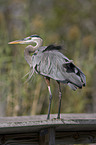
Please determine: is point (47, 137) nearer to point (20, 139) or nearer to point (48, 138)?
point (48, 138)

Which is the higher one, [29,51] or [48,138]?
[29,51]

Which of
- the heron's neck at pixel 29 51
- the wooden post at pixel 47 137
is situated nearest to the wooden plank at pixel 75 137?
the wooden post at pixel 47 137

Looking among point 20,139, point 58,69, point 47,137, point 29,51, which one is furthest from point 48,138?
point 29,51

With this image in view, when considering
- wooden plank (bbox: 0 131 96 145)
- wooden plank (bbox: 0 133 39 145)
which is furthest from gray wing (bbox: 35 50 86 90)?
wooden plank (bbox: 0 133 39 145)

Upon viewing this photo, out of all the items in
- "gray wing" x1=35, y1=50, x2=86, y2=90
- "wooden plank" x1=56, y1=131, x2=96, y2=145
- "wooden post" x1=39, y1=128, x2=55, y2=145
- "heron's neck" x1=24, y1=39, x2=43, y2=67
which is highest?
"heron's neck" x1=24, y1=39, x2=43, y2=67

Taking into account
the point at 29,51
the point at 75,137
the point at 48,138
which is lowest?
the point at 75,137

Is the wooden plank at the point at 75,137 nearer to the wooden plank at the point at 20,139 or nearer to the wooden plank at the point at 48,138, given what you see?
the wooden plank at the point at 48,138

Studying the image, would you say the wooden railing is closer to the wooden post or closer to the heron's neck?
the wooden post

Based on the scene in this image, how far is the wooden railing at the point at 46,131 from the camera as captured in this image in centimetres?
192

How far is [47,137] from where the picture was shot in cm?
211

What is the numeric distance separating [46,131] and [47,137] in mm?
50

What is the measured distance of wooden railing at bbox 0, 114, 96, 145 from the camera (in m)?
1.92

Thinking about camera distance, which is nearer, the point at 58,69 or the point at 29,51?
the point at 58,69

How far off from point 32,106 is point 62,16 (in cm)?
742
